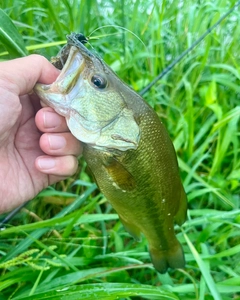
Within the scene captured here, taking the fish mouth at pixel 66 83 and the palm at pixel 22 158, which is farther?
the palm at pixel 22 158

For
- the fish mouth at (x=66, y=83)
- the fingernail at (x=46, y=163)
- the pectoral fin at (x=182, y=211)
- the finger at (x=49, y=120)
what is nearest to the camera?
the fish mouth at (x=66, y=83)

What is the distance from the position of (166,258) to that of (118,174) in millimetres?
511

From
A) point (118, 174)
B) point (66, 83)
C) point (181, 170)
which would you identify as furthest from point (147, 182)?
point (181, 170)

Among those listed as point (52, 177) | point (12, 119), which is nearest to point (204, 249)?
point (52, 177)

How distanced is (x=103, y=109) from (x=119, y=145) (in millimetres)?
125

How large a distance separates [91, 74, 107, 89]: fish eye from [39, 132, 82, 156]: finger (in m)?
0.24

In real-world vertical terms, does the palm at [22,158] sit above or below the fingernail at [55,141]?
below

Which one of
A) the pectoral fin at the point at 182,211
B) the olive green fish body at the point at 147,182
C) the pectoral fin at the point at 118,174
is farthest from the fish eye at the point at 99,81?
the pectoral fin at the point at 182,211

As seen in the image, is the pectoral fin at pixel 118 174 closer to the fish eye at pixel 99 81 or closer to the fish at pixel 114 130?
the fish at pixel 114 130

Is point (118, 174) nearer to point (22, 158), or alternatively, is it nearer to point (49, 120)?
point (49, 120)

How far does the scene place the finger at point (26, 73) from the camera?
1.26m

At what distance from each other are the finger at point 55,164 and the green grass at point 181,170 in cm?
19

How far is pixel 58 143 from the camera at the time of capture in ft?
4.57

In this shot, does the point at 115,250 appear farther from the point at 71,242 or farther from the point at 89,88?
the point at 89,88
